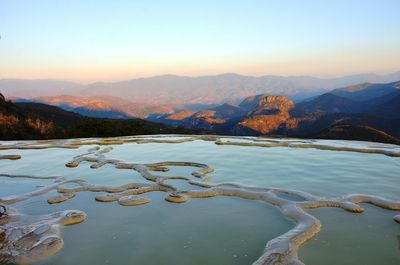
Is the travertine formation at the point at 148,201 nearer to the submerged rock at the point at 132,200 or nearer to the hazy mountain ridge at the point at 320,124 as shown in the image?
the submerged rock at the point at 132,200

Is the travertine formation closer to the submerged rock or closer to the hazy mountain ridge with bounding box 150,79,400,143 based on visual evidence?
the submerged rock

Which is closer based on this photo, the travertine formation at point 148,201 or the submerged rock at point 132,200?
the travertine formation at point 148,201

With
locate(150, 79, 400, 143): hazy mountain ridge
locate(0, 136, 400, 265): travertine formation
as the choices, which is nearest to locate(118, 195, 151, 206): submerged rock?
locate(0, 136, 400, 265): travertine formation

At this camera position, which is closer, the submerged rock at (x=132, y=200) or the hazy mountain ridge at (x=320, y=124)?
the submerged rock at (x=132, y=200)

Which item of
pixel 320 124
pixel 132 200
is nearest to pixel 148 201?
pixel 132 200

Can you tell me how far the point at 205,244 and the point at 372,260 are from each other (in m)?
1.61

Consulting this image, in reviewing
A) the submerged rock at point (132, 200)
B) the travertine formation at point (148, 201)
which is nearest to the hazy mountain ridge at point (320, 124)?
the travertine formation at point (148, 201)

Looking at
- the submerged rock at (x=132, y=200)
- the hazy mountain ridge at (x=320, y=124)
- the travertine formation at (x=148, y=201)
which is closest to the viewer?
the travertine formation at (x=148, y=201)

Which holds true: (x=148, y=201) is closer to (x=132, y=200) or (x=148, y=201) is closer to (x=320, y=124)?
(x=132, y=200)

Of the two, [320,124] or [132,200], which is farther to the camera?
[320,124]

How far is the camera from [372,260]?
3.17 meters

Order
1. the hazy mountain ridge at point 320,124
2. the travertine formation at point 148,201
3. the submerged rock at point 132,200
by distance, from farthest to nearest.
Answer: the hazy mountain ridge at point 320,124
the submerged rock at point 132,200
the travertine formation at point 148,201

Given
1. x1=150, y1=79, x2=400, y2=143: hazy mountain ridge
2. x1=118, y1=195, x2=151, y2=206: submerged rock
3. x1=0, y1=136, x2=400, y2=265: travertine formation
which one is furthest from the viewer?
x1=150, y1=79, x2=400, y2=143: hazy mountain ridge

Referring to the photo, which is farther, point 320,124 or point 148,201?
point 320,124
